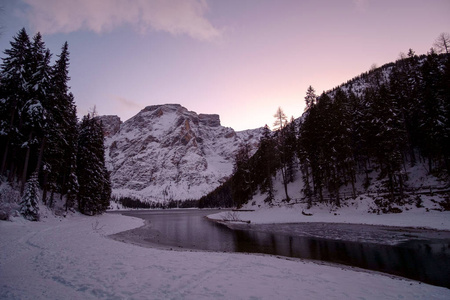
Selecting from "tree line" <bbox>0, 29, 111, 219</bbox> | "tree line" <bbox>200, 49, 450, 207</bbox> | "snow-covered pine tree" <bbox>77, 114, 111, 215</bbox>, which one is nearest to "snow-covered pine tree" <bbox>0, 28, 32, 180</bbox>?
"tree line" <bbox>0, 29, 111, 219</bbox>

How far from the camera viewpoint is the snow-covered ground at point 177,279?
687cm

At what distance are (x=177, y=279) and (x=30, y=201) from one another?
73.9 ft

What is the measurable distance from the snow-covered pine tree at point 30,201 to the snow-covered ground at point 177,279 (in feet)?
40.4

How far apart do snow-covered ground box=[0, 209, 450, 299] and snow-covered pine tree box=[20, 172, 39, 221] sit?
1231 centimetres

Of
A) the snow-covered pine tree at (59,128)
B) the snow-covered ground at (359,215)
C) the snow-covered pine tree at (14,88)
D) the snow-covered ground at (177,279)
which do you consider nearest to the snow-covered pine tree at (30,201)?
the snow-covered pine tree at (14,88)

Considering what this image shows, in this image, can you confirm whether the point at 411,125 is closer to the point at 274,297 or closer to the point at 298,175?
the point at 298,175

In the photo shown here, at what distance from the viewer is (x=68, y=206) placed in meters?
37.8

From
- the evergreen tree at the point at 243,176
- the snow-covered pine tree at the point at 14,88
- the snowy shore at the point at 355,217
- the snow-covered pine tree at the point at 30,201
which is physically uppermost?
the snow-covered pine tree at the point at 14,88

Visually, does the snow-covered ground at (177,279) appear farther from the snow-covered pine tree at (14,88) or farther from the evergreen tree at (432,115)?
the evergreen tree at (432,115)

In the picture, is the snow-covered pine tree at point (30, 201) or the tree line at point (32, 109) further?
the tree line at point (32, 109)

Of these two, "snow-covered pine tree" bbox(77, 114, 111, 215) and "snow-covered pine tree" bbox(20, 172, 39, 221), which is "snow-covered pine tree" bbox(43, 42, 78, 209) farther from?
"snow-covered pine tree" bbox(20, 172, 39, 221)

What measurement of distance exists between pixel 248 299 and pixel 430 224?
79.0ft

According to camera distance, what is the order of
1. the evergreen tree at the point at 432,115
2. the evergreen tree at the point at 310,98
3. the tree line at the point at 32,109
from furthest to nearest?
the evergreen tree at the point at 310,98, the evergreen tree at the point at 432,115, the tree line at the point at 32,109

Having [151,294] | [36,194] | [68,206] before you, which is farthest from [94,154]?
[151,294]
